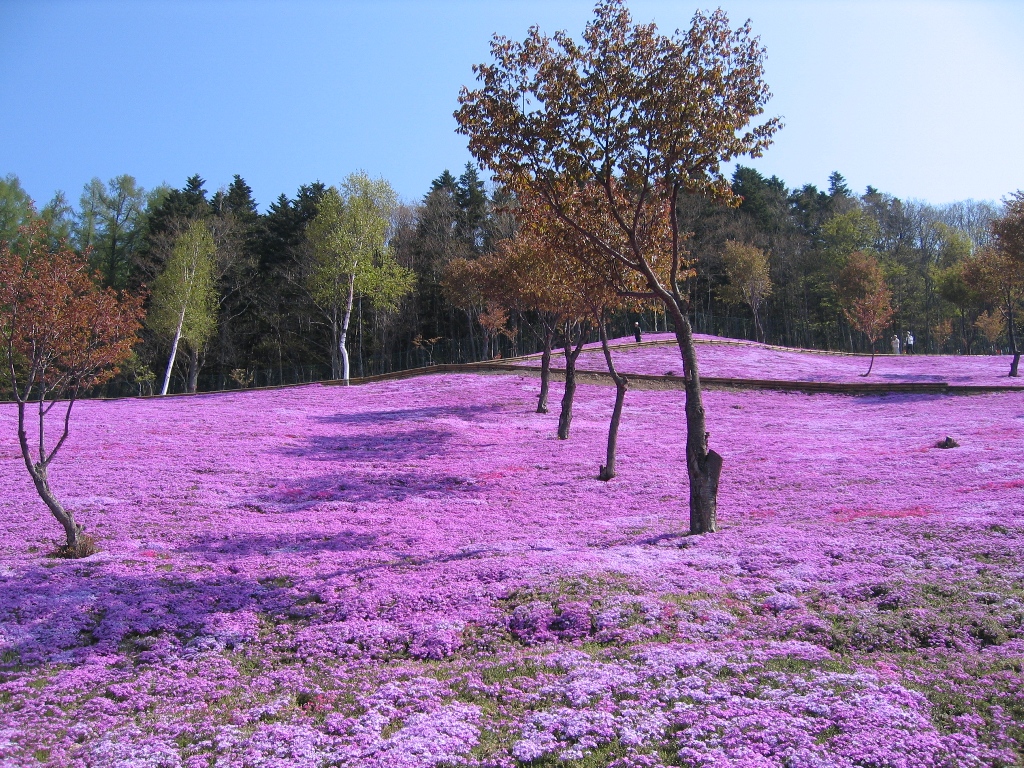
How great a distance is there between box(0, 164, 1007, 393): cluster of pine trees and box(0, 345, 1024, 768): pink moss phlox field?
37929 millimetres

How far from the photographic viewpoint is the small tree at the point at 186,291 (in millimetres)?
50844

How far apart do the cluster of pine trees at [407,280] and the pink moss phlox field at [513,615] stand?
37929 mm

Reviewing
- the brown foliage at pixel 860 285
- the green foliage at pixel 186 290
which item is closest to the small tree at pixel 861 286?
the brown foliage at pixel 860 285

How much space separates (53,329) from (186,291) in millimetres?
43058

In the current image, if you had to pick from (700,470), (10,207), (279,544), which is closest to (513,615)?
(700,470)

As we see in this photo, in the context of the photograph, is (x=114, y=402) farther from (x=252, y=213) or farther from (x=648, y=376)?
(x=252, y=213)

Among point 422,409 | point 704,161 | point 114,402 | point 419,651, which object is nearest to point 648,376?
point 422,409

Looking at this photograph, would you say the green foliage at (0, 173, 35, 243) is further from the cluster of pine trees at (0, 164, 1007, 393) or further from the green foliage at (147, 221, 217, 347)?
the green foliage at (147, 221, 217, 347)

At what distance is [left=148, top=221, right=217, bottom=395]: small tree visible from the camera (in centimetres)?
5084

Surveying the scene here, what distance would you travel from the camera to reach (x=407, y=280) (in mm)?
52000

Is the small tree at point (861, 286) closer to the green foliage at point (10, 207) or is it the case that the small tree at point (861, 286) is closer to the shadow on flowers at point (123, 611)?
the shadow on flowers at point (123, 611)

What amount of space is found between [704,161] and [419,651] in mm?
10389

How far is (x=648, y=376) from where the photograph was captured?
36938 millimetres

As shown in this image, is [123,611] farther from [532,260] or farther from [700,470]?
[532,260]
